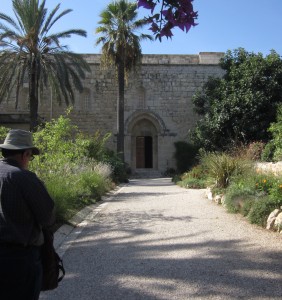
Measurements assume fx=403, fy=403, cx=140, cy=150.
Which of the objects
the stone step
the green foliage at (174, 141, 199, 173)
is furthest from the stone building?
the green foliage at (174, 141, 199, 173)

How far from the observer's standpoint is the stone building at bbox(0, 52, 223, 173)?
3003 centimetres

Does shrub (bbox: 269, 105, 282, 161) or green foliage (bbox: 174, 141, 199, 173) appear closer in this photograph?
shrub (bbox: 269, 105, 282, 161)

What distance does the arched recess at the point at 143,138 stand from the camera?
30031 mm

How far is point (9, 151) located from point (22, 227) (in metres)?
0.58

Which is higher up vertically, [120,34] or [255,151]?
[120,34]

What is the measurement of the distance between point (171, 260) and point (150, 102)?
25.2 m

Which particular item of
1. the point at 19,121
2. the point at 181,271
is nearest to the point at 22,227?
the point at 181,271

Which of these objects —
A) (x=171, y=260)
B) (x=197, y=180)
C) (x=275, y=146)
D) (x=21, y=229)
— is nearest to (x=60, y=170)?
(x=171, y=260)

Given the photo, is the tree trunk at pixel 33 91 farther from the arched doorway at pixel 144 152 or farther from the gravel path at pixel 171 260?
the gravel path at pixel 171 260

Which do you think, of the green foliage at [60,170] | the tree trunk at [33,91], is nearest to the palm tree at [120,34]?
the tree trunk at [33,91]

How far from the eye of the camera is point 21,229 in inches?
98.7

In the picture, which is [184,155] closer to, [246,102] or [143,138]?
[143,138]

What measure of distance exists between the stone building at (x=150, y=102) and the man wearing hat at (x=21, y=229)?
27.3 m

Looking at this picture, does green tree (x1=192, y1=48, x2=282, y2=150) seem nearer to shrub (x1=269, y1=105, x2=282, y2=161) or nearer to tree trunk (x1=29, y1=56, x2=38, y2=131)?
shrub (x1=269, y1=105, x2=282, y2=161)
